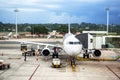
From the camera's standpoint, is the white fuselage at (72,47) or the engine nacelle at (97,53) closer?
the white fuselage at (72,47)

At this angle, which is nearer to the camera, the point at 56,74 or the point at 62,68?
the point at 56,74

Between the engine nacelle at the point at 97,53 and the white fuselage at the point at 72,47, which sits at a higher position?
the white fuselage at the point at 72,47

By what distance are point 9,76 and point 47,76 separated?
12.7 feet

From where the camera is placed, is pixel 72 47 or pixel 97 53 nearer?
pixel 72 47

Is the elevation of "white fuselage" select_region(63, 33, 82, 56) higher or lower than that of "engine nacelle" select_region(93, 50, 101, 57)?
higher

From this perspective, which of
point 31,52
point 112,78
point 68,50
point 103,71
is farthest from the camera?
point 31,52

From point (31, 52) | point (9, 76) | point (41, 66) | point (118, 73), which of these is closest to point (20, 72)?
point (9, 76)

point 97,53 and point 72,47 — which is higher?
point 72,47

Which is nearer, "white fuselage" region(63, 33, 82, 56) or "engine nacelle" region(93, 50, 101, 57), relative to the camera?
"white fuselage" region(63, 33, 82, 56)

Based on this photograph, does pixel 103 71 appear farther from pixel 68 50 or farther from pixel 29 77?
pixel 29 77

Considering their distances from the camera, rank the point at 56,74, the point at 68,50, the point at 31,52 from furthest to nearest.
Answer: the point at 31,52, the point at 68,50, the point at 56,74

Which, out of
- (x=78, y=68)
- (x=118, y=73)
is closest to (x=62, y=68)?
(x=78, y=68)

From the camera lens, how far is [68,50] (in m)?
35.3

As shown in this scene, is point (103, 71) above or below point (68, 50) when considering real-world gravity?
below
